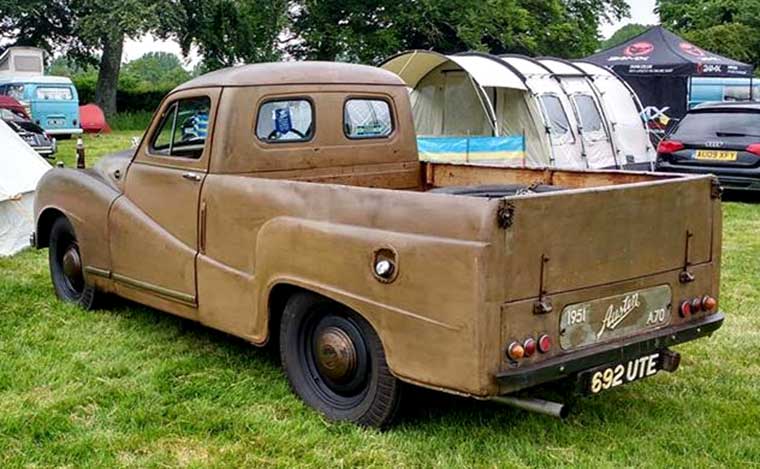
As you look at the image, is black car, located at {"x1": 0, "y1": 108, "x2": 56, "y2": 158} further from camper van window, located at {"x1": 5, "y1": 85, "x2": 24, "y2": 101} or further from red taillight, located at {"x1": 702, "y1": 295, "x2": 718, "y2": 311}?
red taillight, located at {"x1": 702, "y1": 295, "x2": 718, "y2": 311}

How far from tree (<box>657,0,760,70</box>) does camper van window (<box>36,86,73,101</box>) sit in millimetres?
26665

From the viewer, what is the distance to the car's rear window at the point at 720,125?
11.1m

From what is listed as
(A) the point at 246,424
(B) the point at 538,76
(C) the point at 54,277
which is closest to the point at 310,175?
(A) the point at 246,424

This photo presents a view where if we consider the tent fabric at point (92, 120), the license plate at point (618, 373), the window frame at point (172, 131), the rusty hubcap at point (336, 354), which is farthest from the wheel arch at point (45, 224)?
the tent fabric at point (92, 120)

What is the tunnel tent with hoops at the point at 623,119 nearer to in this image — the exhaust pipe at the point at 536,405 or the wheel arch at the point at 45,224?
the wheel arch at the point at 45,224

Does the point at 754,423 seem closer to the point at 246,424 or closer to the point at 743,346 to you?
the point at 743,346

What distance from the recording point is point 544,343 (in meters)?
3.55

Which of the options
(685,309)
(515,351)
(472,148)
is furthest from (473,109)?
(515,351)

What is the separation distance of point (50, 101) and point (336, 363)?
69.8 feet

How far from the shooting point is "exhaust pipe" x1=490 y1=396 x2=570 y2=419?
362 cm

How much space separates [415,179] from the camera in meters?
5.82

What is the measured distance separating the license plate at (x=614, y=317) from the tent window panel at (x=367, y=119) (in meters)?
2.19

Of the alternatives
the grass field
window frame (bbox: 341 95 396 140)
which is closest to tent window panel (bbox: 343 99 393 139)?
window frame (bbox: 341 95 396 140)

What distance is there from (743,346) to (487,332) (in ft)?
8.84
